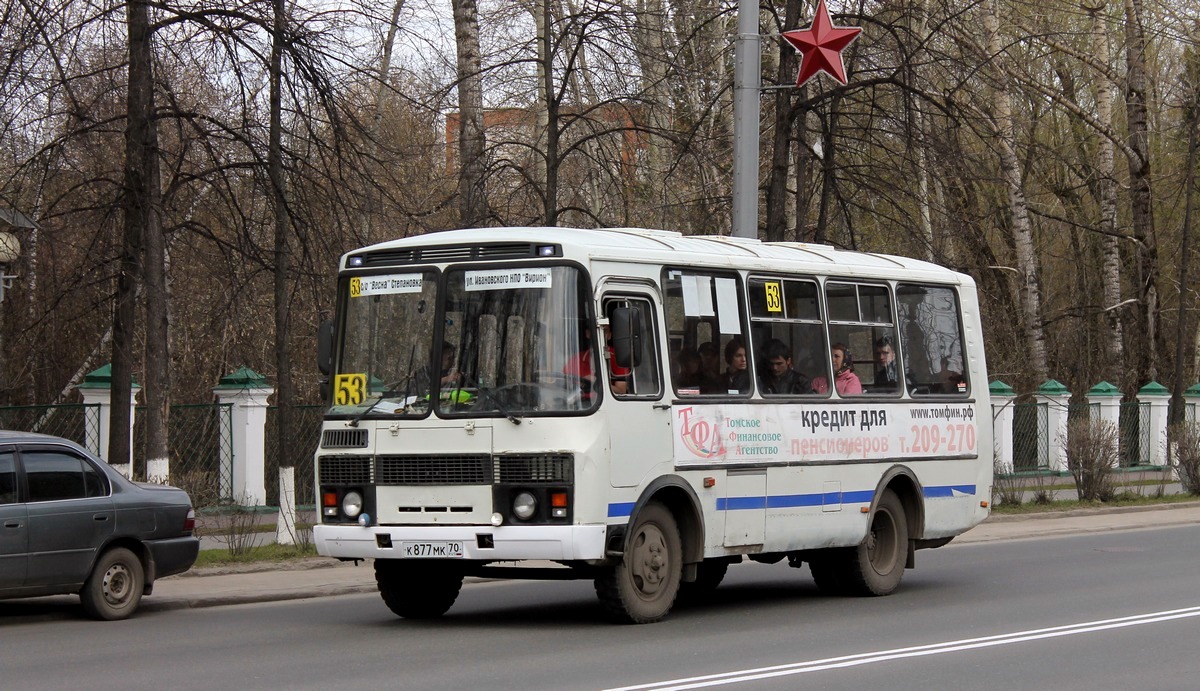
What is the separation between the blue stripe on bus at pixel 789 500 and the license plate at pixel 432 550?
1155 millimetres

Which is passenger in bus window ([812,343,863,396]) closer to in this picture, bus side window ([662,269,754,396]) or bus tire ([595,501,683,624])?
bus side window ([662,269,754,396])

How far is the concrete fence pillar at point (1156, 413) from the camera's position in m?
37.9

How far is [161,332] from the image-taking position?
1664 cm

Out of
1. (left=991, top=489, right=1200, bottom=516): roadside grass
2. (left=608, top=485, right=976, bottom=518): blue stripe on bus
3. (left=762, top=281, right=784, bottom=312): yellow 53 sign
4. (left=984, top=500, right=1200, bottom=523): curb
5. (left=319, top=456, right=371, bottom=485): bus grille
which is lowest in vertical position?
(left=984, top=500, right=1200, bottom=523): curb

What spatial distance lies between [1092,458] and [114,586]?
19082mm

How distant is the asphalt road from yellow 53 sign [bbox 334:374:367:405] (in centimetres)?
178

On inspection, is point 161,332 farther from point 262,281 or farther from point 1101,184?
point 1101,184

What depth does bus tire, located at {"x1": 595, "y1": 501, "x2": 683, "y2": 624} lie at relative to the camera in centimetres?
1170

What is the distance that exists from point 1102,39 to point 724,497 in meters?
28.6

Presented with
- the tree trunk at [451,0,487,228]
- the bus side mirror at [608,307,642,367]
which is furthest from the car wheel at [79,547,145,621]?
the tree trunk at [451,0,487,228]

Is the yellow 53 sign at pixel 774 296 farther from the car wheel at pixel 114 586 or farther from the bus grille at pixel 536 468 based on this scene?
the car wheel at pixel 114 586

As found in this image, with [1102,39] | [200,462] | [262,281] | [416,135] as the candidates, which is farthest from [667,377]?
[1102,39]

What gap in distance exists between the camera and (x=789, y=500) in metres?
13.4

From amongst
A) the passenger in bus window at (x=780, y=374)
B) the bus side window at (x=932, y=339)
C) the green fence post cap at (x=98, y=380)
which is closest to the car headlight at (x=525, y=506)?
the passenger in bus window at (x=780, y=374)
